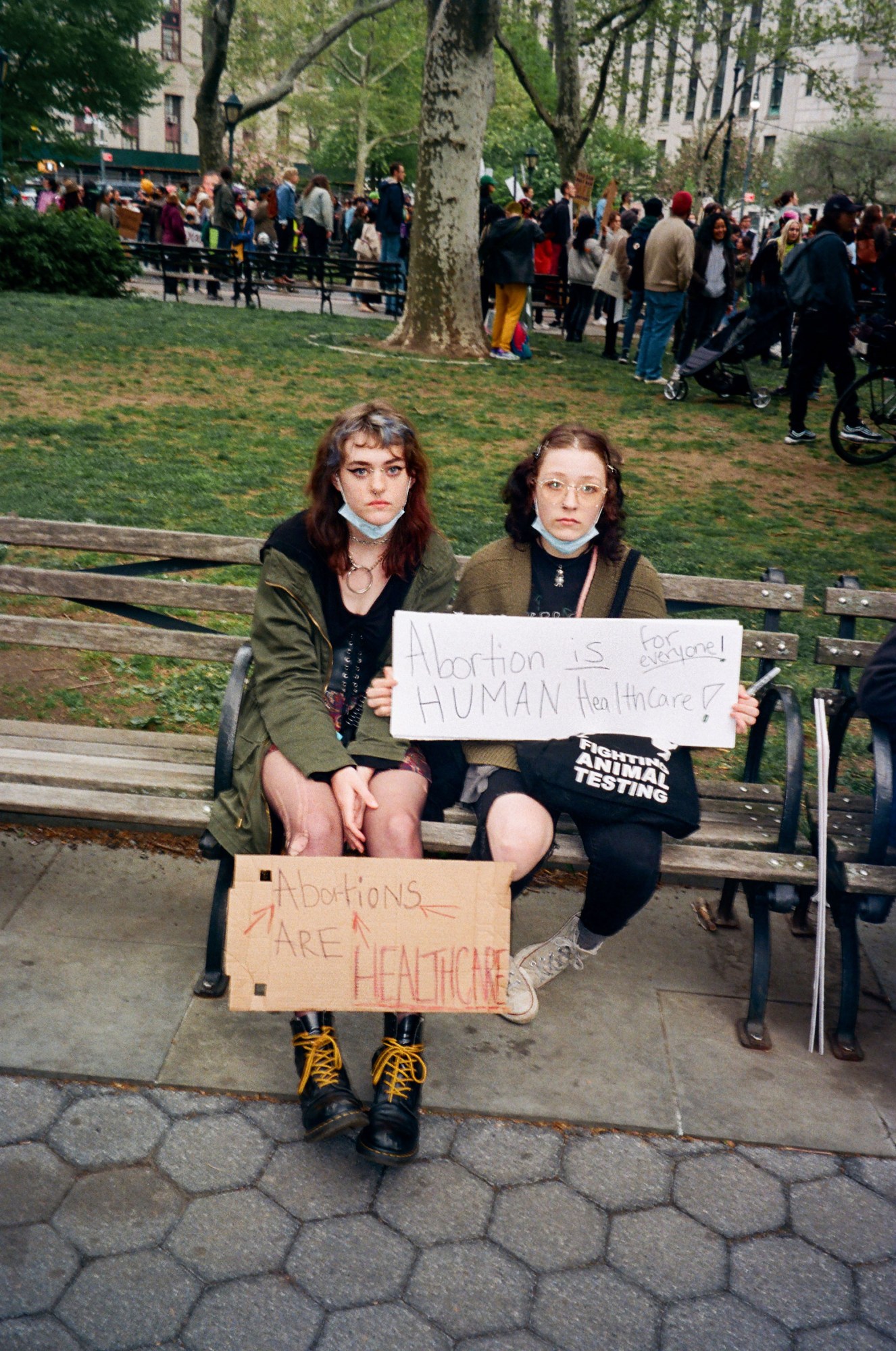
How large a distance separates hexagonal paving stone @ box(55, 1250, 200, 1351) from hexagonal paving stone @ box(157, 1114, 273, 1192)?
227mm

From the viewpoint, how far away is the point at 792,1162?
298 centimetres

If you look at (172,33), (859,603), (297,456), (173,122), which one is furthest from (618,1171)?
(173,122)

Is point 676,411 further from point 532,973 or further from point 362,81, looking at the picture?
point 362,81

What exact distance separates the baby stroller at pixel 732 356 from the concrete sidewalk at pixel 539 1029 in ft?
31.3

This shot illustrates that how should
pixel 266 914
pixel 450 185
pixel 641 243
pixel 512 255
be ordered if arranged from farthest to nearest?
pixel 512 255 < pixel 450 185 < pixel 641 243 < pixel 266 914

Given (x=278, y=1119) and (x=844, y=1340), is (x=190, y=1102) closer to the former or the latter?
(x=278, y=1119)

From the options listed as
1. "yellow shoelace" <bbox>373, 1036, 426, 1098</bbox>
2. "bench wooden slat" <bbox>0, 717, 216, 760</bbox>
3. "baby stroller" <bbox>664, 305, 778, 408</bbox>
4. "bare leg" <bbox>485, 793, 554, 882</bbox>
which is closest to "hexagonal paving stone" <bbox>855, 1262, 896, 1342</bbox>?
"yellow shoelace" <bbox>373, 1036, 426, 1098</bbox>

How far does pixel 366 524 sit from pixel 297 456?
6.15 metres

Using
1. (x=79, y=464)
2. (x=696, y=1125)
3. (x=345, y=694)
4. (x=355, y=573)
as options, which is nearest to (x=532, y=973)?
(x=696, y=1125)

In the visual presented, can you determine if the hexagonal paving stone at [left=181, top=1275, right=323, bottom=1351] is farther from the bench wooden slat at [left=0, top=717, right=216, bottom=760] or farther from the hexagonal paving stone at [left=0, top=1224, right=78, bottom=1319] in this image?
the bench wooden slat at [left=0, top=717, right=216, bottom=760]

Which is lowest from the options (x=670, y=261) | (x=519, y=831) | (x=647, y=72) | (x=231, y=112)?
(x=519, y=831)

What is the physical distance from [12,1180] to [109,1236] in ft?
0.94

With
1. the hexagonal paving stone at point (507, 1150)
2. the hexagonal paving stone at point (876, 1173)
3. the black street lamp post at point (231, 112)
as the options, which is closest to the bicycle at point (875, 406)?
the hexagonal paving stone at point (876, 1173)

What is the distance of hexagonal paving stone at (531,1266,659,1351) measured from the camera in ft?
8.07
